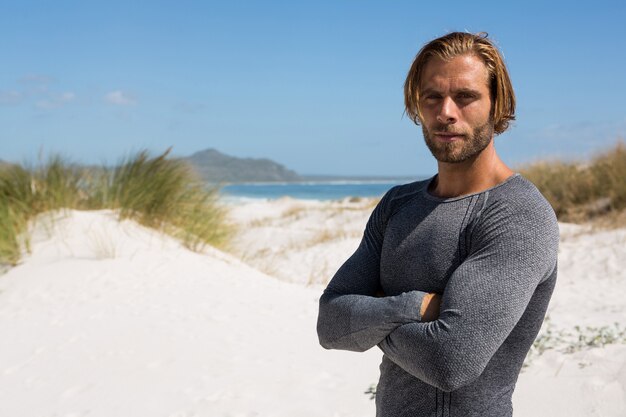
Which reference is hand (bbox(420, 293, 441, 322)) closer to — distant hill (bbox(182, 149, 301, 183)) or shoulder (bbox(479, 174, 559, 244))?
shoulder (bbox(479, 174, 559, 244))

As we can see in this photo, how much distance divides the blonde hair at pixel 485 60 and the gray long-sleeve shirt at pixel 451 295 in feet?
0.57

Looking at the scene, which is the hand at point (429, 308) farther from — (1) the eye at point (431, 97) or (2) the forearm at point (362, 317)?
(1) the eye at point (431, 97)

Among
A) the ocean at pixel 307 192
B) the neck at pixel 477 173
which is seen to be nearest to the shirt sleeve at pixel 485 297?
the neck at pixel 477 173

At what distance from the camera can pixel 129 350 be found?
5.11 m

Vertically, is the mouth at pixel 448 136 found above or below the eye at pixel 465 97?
below

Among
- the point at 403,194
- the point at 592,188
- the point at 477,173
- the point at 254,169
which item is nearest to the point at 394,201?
the point at 403,194

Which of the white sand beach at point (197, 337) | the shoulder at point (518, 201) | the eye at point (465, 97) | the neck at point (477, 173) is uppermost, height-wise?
the eye at point (465, 97)

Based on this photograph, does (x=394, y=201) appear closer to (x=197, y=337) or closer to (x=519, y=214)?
(x=519, y=214)

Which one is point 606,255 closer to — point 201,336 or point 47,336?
point 201,336

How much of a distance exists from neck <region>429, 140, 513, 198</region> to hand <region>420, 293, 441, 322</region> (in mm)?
259

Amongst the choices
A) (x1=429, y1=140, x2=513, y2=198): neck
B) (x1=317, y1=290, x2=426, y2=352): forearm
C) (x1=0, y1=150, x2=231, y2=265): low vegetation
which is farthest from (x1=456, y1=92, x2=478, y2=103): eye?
(x1=0, y1=150, x2=231, y2=265): low vegetation

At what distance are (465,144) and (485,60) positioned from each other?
0.20 m

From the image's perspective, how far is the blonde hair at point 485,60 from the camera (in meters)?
1.60

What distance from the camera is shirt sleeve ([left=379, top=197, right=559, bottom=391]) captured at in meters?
1.46
